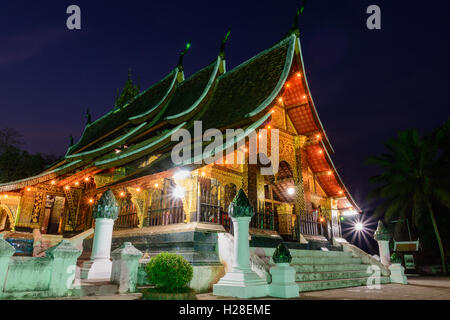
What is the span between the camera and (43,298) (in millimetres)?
4633

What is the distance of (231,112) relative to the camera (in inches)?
384

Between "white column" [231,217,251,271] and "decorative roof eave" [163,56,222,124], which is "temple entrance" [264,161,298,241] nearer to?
"white column" [231,217,251,271]

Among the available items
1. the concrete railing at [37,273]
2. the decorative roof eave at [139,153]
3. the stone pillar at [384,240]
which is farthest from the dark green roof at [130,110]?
the stone pillar at [384,240]

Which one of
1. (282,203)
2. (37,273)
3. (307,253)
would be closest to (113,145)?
(282,203)

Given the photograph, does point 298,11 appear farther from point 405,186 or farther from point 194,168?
point 405,186

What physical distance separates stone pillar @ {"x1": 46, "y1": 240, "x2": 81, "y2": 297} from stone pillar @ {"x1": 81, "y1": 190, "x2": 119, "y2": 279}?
1.34m

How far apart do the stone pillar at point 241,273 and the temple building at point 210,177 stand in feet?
3.64

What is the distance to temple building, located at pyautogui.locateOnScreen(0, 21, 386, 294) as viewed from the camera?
305 inches

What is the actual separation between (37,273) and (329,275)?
6371 mm

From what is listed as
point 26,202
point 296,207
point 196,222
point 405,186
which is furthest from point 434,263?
point 26,202

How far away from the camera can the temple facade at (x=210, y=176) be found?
782 centimetres

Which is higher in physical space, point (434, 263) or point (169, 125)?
point (169, 125)

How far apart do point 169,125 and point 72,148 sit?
940cm

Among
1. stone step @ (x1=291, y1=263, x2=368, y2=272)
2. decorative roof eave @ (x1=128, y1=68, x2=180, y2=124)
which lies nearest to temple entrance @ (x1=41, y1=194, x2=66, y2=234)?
decorative roof eave @ (x1=128, y1=68, x2=180, y2=124)
